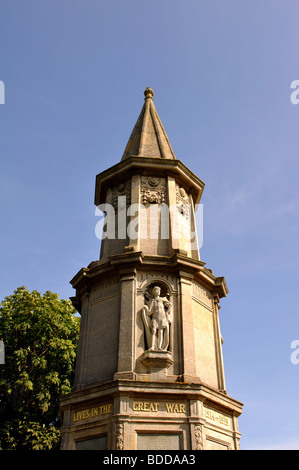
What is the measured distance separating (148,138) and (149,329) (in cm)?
956

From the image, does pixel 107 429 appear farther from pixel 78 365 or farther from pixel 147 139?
pixel 147 139

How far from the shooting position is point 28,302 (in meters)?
28.2

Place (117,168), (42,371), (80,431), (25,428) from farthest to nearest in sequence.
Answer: (42,371), (25,428), (117,168), (80,431)

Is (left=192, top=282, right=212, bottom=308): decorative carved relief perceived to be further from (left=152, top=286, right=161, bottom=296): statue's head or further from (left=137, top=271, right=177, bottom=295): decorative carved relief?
(left=152, top=286, right=161, bottom=296): statue's head

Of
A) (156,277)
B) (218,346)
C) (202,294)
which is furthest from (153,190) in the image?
(218,346)

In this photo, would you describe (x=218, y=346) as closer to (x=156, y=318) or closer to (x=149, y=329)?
(x=156, y=318)

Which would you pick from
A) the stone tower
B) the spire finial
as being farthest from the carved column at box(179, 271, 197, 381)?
the spire finial

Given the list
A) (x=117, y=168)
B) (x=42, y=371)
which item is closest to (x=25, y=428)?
(x=42, y=371)

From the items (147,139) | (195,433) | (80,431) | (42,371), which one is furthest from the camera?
(42,371)

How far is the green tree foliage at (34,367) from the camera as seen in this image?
80.8ft

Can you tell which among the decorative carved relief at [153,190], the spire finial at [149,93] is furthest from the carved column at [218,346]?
the spire finial at [149,93]

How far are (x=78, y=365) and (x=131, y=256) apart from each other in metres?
4.11

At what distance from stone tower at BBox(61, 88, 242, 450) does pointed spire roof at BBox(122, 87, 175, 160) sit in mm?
165

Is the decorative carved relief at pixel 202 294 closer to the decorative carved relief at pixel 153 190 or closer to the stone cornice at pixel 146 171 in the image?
the decorative carved relief at pixel 153 190
